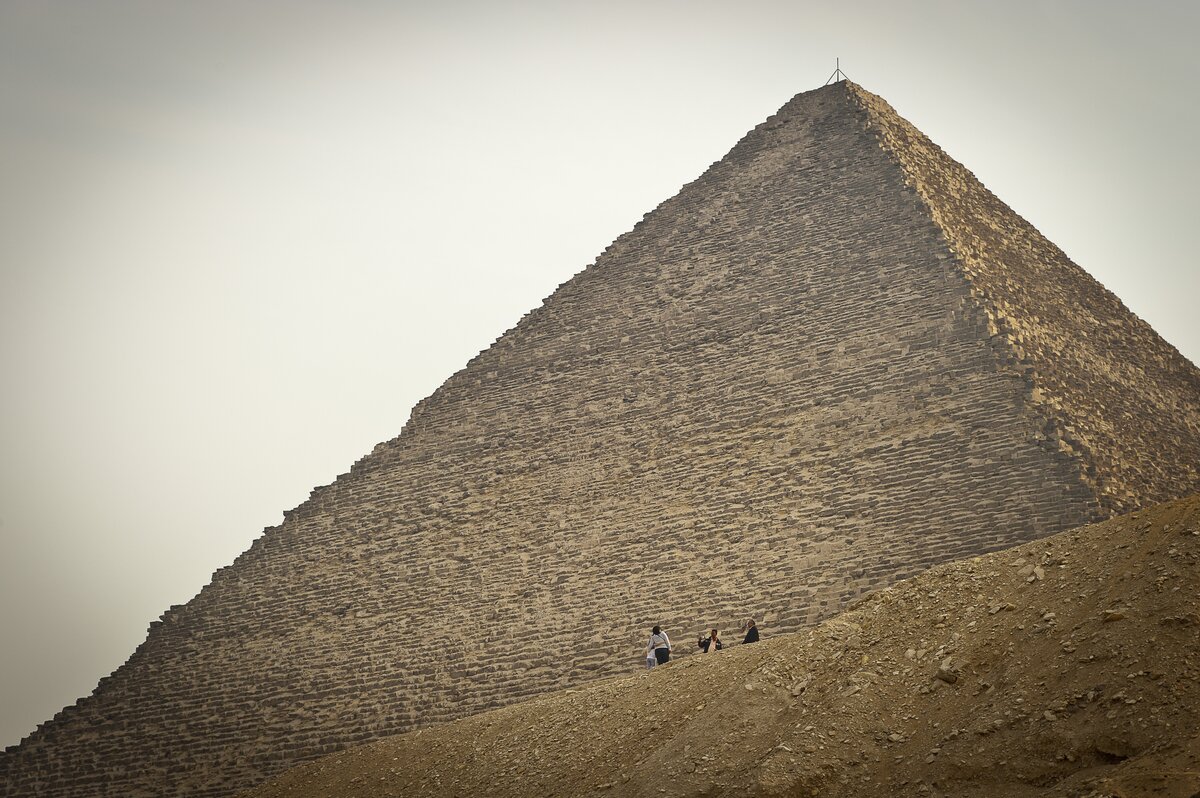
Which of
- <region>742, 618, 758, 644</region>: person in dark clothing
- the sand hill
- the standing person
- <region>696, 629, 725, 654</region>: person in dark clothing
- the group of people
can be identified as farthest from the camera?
the standing person

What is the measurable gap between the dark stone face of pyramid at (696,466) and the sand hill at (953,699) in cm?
247

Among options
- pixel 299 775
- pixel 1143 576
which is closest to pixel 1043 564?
pixel 1143 576

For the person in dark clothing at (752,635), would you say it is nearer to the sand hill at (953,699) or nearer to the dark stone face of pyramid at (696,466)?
the dark stone face of pyramid at (696,466)

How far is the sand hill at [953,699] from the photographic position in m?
7.46

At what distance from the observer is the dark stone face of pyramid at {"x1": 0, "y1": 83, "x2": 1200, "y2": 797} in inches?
535

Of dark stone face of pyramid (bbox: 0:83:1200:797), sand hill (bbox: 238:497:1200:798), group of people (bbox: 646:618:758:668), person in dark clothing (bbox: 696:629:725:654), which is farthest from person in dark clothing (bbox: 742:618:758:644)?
sand hill (bbox: 238:497:1200:798)

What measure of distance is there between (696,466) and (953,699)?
728 cm

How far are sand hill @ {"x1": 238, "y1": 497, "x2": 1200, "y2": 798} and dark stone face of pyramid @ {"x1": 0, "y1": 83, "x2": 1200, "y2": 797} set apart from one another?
247cm

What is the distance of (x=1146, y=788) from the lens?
6.52 m

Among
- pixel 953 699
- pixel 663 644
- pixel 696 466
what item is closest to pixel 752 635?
pixel 663 644

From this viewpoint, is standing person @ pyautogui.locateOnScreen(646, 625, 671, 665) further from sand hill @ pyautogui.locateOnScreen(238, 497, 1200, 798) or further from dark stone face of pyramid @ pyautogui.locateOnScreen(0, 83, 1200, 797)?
sand hill @ pyautogui.locateOnScreen(238, 497, 1200, 798)

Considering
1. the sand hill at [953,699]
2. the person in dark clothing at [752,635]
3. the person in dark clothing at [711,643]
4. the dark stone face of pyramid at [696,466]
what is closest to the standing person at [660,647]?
the person in dark clothing at [711,643]

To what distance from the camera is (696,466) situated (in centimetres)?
1569

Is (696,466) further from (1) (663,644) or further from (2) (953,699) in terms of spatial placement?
(2) (953,699)
